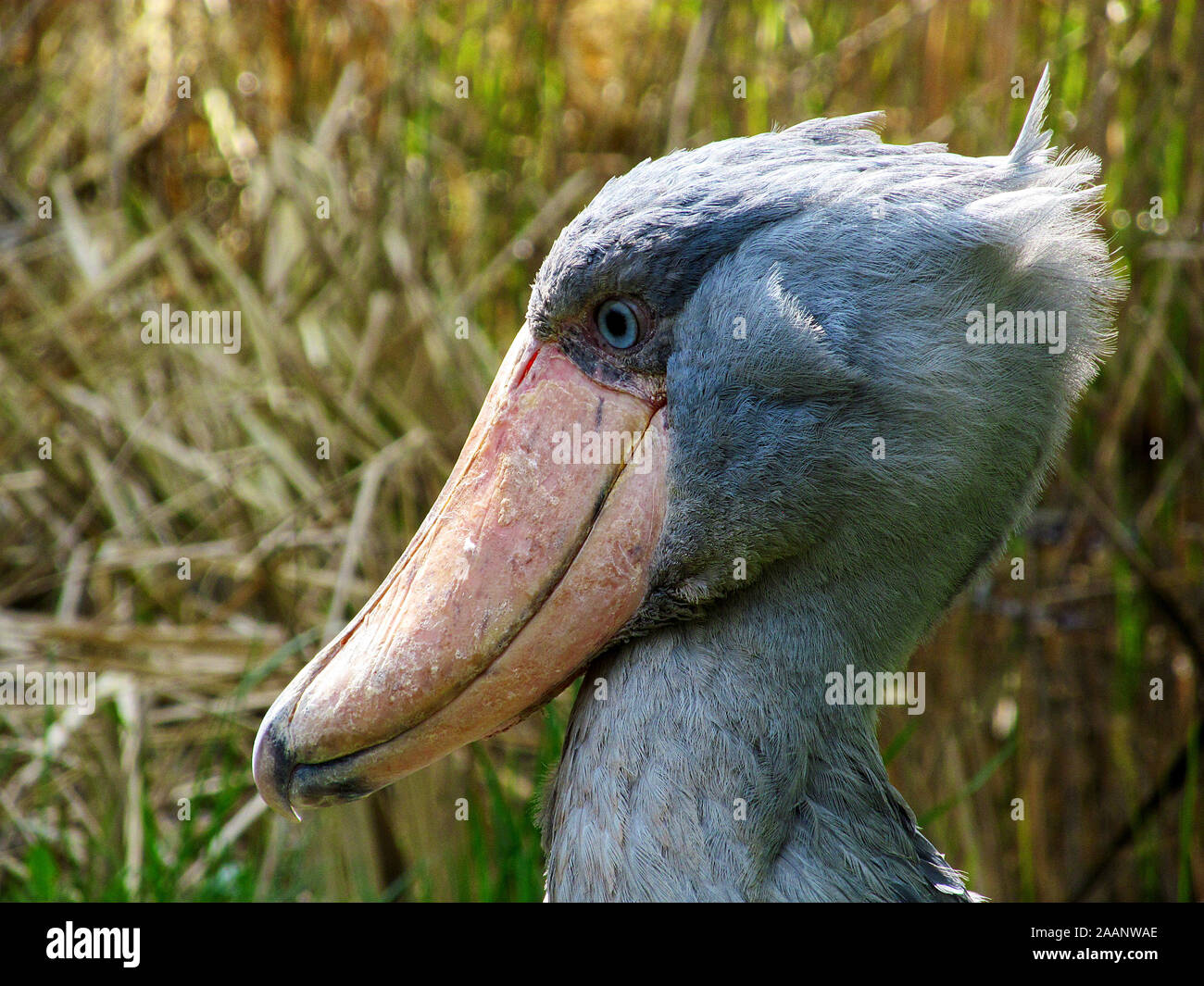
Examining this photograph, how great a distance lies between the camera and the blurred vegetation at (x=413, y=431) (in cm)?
305

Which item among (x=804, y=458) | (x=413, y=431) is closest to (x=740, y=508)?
(x=804, y=458)

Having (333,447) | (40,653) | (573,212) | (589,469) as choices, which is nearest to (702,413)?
(589,469)

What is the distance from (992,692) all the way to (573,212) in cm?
197

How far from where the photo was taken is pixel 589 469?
159 cm

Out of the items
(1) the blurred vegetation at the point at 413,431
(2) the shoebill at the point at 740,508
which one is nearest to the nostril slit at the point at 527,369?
(2) the shoebill at the point at 740,508

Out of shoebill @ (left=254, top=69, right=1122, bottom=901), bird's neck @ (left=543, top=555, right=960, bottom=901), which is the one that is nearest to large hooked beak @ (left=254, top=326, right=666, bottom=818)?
shoebill @ (left=254, top=69, right=1122, bottom=901)

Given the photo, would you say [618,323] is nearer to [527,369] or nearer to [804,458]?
[527,369]

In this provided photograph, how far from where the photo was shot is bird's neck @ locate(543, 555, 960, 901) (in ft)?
4.82

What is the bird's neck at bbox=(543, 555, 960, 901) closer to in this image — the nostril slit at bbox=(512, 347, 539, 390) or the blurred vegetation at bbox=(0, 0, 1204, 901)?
the nostril slit at bbox=(512, 347, 539, 390)

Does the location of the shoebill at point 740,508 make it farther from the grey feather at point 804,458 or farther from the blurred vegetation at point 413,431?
the blurred vegetation at point 413,431

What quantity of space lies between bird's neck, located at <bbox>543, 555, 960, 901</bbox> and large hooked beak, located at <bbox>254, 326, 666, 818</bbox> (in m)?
0.11

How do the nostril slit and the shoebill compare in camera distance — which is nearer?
the shoebill

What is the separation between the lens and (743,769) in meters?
1.49

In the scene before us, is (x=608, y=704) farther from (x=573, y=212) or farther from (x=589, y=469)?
(x=573, y=212)
